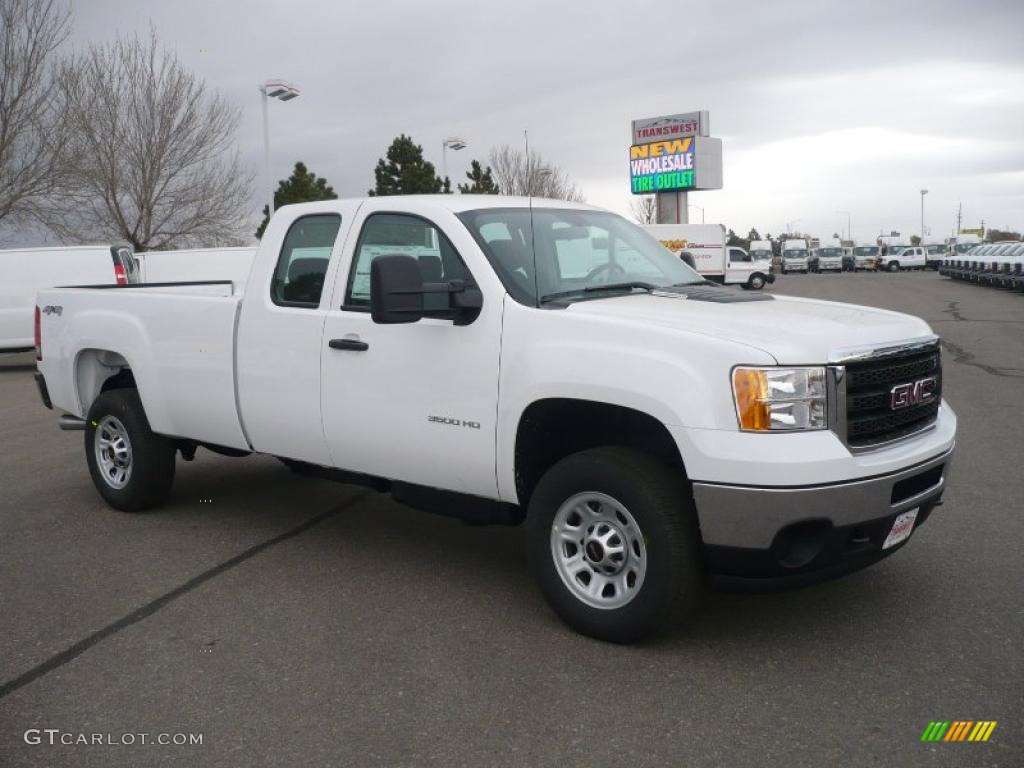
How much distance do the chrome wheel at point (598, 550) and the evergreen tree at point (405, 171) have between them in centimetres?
4536

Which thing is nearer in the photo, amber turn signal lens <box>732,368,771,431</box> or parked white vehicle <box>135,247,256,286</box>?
amber turn signal lens <box>732,368,771,431</box>

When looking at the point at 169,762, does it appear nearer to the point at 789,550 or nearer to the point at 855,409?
the point at 789,550

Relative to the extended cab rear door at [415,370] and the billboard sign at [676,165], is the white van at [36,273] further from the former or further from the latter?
the billboard sign at [676,165]

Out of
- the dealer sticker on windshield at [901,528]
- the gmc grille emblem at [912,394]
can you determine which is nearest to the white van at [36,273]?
the gmc grille emblem at [912,394]

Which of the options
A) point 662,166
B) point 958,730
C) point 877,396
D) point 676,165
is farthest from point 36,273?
point 662,166

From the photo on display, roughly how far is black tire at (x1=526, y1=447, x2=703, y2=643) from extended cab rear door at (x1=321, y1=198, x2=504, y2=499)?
1.28 ft

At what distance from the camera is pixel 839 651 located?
4.14m

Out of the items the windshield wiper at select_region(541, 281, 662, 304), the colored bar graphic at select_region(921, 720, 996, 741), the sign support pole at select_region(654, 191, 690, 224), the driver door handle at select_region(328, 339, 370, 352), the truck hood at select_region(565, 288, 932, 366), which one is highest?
the sign support pole at select_region(654, 191, 690, 224)

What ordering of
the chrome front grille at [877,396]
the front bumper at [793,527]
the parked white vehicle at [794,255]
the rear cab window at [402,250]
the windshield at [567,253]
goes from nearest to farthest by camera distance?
the front bumper at [793,527]
the chrome front grille at [877,396]
the windshield at [567,253]
the rear cab window at [402,250]
the parked white vehicle at [794,255]

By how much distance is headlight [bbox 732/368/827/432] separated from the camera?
3785 mm

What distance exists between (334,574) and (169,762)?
1983mm

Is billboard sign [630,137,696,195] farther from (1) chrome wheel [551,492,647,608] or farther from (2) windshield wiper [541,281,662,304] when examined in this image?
(1) chrome wheel [551,492,647,608]

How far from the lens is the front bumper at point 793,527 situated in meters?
3.75

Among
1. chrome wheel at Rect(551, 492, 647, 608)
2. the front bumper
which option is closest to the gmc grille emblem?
the front bumper
